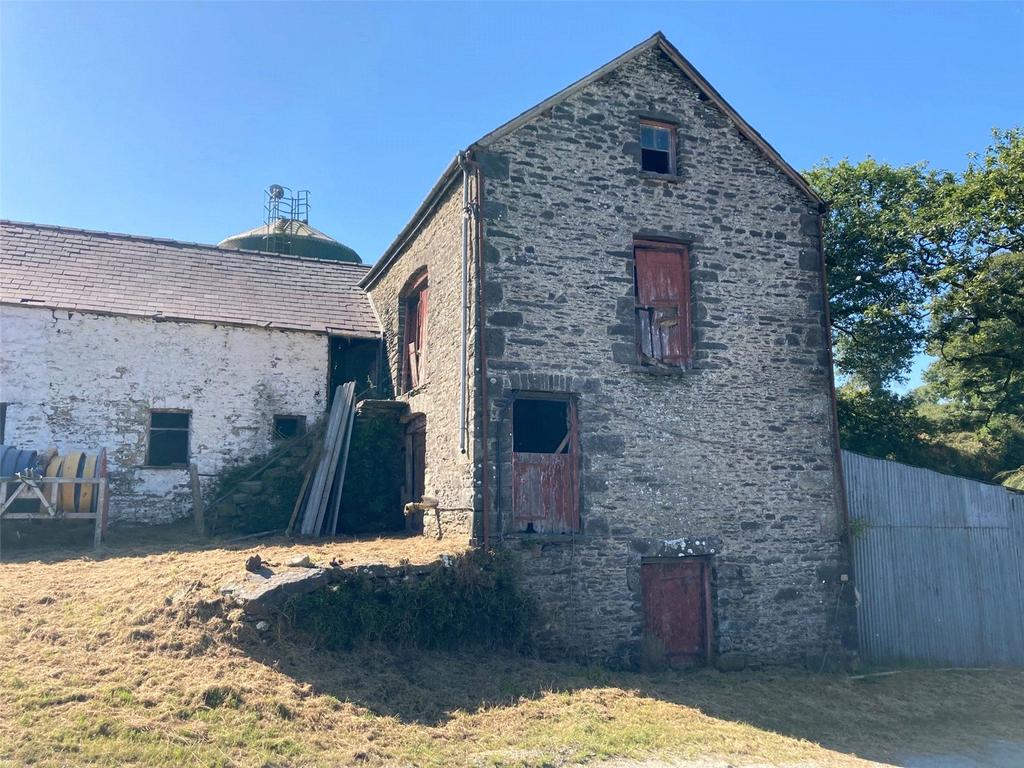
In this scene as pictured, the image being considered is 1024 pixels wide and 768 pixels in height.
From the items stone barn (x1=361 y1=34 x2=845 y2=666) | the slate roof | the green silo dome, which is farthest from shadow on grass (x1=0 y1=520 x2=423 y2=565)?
the green silo dome

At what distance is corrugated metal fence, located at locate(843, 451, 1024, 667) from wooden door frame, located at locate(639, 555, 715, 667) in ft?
8.78

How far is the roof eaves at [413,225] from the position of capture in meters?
12.6

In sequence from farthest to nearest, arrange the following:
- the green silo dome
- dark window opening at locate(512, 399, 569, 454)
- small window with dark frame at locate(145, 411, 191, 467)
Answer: the green silo dome
small window with dark frame at locate(145, 411, 191, 467)
dark window opening at locate(512, 399, 569, 454)

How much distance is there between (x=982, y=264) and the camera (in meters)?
16.0

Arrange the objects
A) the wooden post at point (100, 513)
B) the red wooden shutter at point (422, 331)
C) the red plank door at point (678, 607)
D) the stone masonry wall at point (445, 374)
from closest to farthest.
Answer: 1. the stone masonry wall at point (445, 374)
2. the red plank door at point (678, 607)
3. the wooden post at point (100, 513)
4. the red wooden shutter at point (422, 331)

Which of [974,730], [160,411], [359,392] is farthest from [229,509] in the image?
[974,730]

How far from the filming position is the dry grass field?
7.12 metres

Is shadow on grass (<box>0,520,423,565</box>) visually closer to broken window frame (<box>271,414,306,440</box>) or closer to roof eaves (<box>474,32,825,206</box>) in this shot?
broken window frame (<box>271,414,306,440</box>)

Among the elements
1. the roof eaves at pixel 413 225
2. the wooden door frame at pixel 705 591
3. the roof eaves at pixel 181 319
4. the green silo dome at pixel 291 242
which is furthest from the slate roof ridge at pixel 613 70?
the green silo dome at pixel 291 242

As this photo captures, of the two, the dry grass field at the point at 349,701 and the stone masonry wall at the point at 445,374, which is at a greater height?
the stone masonry wall at the point at 445,374

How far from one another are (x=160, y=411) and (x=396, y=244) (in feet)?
18.6

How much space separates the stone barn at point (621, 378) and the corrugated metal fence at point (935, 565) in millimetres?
722

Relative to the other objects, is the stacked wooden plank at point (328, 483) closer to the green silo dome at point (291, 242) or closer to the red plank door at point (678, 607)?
the red plank door at point (678, 607)

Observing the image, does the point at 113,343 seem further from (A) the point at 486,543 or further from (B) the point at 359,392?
(A) the point at 486,543
